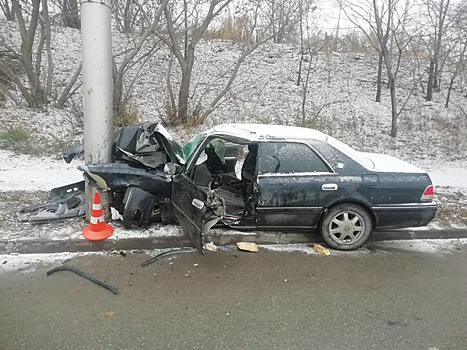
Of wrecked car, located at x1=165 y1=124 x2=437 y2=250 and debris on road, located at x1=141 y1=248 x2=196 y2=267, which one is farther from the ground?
wrecked car, located at x1=165 y1=124 x2=437 y2=250

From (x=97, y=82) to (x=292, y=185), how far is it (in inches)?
109

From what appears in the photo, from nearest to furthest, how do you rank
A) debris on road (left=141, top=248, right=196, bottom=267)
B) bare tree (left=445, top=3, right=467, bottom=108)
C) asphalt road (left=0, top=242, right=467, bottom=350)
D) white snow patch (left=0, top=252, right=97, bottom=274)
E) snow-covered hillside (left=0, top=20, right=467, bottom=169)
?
asphalt road (left=0, top=242, right=467, bottom=350)
white snow patch (left=0, top=252, right=97, bottom=274)
debris on road (left=141, top=248, right=196, bottom=267)
snow-covered hillside (left=0, top=20, right=467, bottom=169)
bare tree (left=445, top=3, right=467, bottom=108)

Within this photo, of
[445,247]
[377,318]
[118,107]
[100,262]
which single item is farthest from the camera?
[118,107]

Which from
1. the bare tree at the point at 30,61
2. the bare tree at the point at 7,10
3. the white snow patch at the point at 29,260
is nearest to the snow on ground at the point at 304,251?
the white snow patch at the point at 29,260

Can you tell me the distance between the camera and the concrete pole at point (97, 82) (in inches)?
170

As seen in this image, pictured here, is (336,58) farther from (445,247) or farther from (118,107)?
(445,247)

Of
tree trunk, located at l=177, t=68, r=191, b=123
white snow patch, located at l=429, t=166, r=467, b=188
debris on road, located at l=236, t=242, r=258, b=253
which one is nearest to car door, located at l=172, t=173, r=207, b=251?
debris on road, located at l=236, t=242, r=258, b=253

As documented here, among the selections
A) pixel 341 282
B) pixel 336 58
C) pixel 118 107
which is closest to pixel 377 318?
pixel 341 282

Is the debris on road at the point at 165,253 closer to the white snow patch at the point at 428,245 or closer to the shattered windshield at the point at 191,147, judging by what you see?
the shattered windshield at the point at 191,147

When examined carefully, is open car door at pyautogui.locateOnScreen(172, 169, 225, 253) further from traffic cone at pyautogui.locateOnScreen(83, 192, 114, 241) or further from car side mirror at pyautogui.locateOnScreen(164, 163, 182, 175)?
traffic cone at pyautogui.locateOnScreen(83, 192, 114, 241)

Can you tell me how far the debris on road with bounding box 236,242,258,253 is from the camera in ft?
14.1

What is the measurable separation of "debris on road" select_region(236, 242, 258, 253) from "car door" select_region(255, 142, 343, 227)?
0.96ft

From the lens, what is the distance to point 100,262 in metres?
3.90

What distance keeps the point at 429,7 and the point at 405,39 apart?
1211 millimetres
